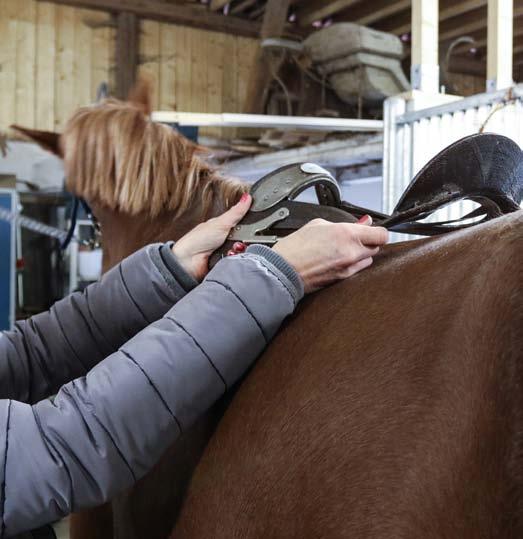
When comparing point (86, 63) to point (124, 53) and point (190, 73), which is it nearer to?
point (124, 53)

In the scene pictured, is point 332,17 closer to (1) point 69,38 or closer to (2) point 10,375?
(1) point 69,38

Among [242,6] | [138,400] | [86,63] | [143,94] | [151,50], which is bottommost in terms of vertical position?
[138,400]

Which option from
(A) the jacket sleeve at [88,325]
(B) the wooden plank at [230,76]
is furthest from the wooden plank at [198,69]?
(A) the jacket sleeve at [88,325]

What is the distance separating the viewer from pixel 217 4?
6406 mm

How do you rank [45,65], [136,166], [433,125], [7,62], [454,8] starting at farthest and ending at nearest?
[45,65] → [7,62] → [454,8] → [433,125] → [136,166]

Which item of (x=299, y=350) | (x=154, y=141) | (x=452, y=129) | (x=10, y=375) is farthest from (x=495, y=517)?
(x=452, y=129)

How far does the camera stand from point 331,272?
95cm

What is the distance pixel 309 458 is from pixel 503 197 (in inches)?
24.7

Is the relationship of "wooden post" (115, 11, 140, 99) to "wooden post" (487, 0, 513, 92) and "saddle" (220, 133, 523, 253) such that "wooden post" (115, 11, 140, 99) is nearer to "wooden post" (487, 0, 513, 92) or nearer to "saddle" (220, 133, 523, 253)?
"wooden post" (487, 0, 513, 92)

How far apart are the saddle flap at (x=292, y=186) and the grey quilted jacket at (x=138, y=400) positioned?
0.65 ft

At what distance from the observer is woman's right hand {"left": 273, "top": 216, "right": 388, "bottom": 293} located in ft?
3.05

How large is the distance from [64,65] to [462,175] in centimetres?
591

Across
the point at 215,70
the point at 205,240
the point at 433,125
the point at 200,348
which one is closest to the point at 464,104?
the point at 433,125

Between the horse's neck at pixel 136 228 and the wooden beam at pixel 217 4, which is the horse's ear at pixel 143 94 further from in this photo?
the wooden beam at pixel 217 4
